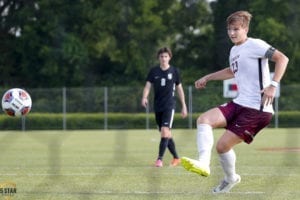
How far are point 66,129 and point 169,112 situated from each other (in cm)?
2222

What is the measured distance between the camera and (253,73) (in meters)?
8.38

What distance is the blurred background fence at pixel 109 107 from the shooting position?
35.6m

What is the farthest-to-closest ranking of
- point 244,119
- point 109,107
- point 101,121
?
1. point 101,121
2. point 109,107
3. point 244,119

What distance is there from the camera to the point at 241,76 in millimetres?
8461

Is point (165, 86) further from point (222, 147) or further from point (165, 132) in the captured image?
point (222, 147)

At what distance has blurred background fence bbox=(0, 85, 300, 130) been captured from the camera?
35.6 meters

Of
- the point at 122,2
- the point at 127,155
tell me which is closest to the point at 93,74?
the point at 122,2

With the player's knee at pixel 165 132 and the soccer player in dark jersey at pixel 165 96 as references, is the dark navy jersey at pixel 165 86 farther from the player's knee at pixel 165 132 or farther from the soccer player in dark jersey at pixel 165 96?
the player's knee at pixel 165 132

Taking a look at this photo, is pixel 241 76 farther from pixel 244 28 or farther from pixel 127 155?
pixel 127 155

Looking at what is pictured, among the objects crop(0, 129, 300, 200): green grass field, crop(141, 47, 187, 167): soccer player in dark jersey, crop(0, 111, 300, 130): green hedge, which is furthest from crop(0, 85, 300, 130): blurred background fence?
crop(141, 47, 187, 167): soccer player in dark jersey

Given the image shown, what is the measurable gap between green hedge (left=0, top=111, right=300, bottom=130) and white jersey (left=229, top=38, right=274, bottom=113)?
26.6m

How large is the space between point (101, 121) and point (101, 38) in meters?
11.3

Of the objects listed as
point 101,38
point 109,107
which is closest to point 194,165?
point 109,107

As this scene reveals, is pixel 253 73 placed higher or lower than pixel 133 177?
higher
